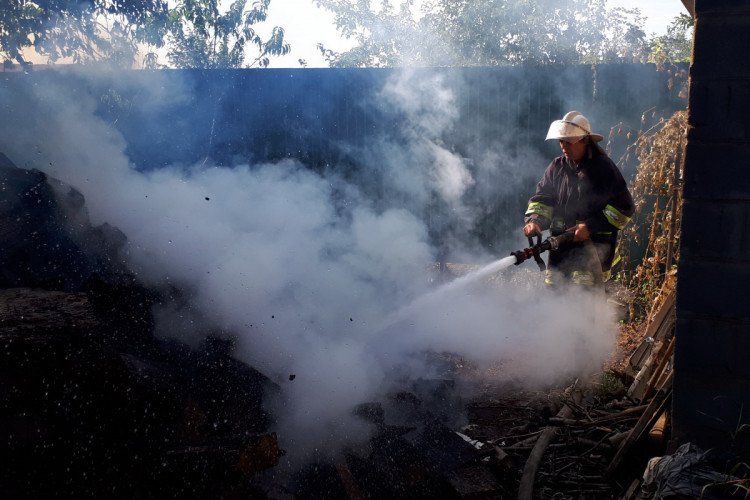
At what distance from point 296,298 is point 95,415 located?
189cm

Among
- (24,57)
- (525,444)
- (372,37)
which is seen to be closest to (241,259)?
(525,444)

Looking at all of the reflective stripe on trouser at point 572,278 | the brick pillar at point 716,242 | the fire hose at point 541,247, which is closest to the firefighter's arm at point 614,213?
the fire hose at point 541,247

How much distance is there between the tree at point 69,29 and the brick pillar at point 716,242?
9463 mm

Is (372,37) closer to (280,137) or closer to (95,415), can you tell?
(280,137)

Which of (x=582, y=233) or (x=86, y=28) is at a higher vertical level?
(x=86, y=28)

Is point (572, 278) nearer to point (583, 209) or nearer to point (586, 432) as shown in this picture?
point (583, 209)

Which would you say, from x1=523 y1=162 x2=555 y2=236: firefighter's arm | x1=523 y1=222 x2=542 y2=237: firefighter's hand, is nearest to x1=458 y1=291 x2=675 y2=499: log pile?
x1=523 y1=222 x2=542 y2=237: firefighter's hand

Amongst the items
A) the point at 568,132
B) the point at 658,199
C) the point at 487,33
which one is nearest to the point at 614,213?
the point at 568,132

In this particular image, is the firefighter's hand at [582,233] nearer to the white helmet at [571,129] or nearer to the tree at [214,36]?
the white helmet at [571,129]

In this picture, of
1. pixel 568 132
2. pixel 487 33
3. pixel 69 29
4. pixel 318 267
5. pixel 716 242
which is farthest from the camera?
pixel 487 33

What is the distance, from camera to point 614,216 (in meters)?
4.56

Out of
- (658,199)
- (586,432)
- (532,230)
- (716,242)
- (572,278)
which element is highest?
(716,242)

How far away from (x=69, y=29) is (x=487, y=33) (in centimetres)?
1258

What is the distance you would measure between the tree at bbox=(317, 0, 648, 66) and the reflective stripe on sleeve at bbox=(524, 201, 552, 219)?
12.0 metres
